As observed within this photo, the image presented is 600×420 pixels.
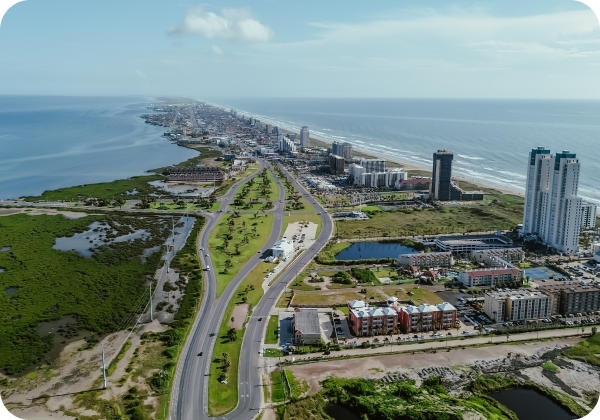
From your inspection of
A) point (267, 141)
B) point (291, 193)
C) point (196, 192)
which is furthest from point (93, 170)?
point (267, 141)

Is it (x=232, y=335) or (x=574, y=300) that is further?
(x=574, y=300)

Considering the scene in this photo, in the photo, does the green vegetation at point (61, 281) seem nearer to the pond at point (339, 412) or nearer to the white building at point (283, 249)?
the white building at point (283, 249)

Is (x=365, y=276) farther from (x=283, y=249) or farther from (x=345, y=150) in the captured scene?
(x=345, y=150)

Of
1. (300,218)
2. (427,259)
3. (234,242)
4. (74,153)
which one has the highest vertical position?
(74,153)

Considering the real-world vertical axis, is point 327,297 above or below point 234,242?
below

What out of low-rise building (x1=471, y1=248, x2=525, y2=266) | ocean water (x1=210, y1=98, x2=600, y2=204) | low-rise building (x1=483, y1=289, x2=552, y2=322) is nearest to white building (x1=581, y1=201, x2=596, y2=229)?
ocean water (x1=210, y1=98, x2=600, y2=204)

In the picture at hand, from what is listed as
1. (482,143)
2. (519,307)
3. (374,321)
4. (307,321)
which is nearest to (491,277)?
(519,307)

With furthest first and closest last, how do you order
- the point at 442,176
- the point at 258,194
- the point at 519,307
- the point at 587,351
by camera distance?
the point at 258,194 < the point at 442,176 < the point at 519,307 < the point at 587,351

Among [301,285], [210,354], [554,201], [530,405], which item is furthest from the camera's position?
[554,201]
